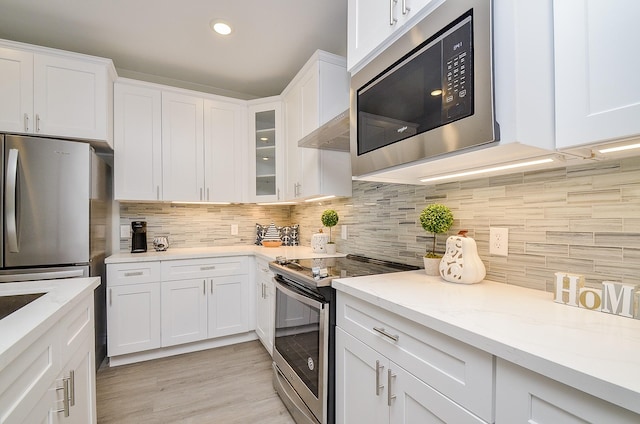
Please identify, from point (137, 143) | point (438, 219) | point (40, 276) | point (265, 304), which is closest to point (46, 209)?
point (40, 276)

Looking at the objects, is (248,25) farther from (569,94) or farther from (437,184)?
(569,94)

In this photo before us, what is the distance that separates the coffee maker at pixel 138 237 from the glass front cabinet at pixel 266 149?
1.07 metres

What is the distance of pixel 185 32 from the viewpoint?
2.24 m

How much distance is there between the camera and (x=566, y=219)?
1052 millimetres

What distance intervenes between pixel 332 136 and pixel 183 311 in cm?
199

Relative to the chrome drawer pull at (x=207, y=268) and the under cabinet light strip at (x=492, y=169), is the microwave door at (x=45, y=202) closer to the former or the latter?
the chrome drawer pull at (x=207, y=268)

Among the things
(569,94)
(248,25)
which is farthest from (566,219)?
(248,25)

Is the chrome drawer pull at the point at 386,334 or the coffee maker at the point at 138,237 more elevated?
the coffee maker at the point at 138,237

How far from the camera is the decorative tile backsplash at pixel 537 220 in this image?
36.2 inches

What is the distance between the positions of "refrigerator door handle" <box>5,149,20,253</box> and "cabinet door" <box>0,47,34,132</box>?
0.30 meters

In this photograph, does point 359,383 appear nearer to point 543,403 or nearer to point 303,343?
point 303,343

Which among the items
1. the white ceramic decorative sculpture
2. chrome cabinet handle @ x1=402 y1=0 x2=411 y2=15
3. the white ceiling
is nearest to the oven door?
the white ceramic decorative sculpture

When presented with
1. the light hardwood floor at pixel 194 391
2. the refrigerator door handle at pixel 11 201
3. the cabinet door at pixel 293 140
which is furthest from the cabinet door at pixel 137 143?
the light hardwood floor at pixel 194 391

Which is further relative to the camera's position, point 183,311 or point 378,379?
point 183,311
